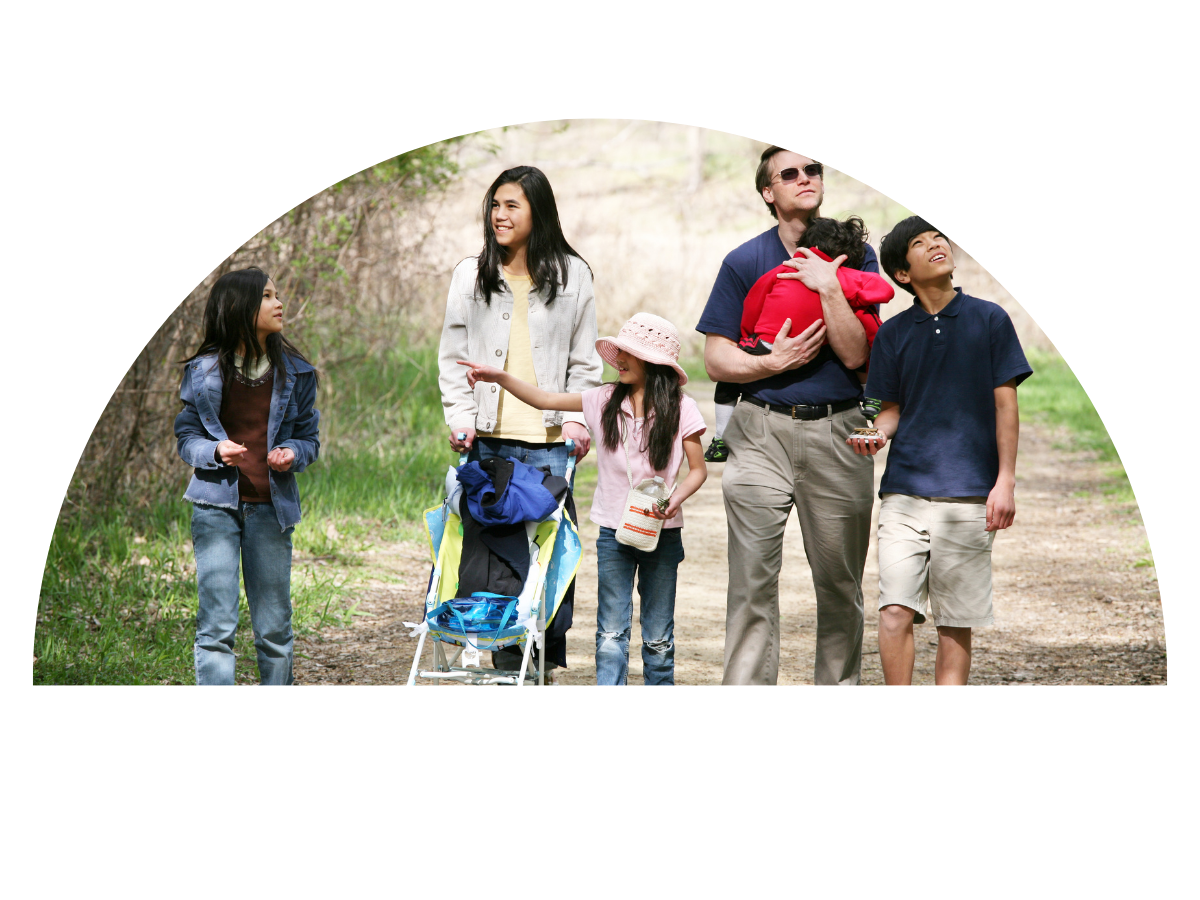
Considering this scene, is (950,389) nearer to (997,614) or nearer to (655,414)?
(655,414)

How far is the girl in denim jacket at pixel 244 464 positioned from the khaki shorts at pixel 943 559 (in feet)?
6.31

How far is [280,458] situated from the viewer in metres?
4.05

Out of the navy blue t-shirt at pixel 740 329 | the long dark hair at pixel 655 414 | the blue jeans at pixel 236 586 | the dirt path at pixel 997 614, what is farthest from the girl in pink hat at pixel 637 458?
the dirt path at pixel 997 614

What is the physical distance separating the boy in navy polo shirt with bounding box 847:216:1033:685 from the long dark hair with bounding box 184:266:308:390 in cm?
197

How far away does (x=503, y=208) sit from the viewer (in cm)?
434

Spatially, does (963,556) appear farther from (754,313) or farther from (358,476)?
(358,476)

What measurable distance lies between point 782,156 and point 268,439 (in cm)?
195

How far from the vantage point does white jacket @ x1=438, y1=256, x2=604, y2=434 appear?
4.41 meters

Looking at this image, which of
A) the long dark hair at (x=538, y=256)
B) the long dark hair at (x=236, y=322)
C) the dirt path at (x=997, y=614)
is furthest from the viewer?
the dirt path at (x=997, y=614)

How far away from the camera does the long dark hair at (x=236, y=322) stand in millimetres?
4109

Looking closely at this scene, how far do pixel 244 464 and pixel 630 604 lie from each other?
4.42 ft

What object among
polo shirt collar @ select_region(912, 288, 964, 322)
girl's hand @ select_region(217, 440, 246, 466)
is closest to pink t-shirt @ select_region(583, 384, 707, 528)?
polo shirt collar @ select_region(912, 288, 964, 322)

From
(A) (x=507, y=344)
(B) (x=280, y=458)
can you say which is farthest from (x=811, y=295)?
(B) (x=280, y=458)

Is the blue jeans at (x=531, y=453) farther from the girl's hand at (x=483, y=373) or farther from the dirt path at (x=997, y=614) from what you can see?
the dirt path at (x=997, y=614)
